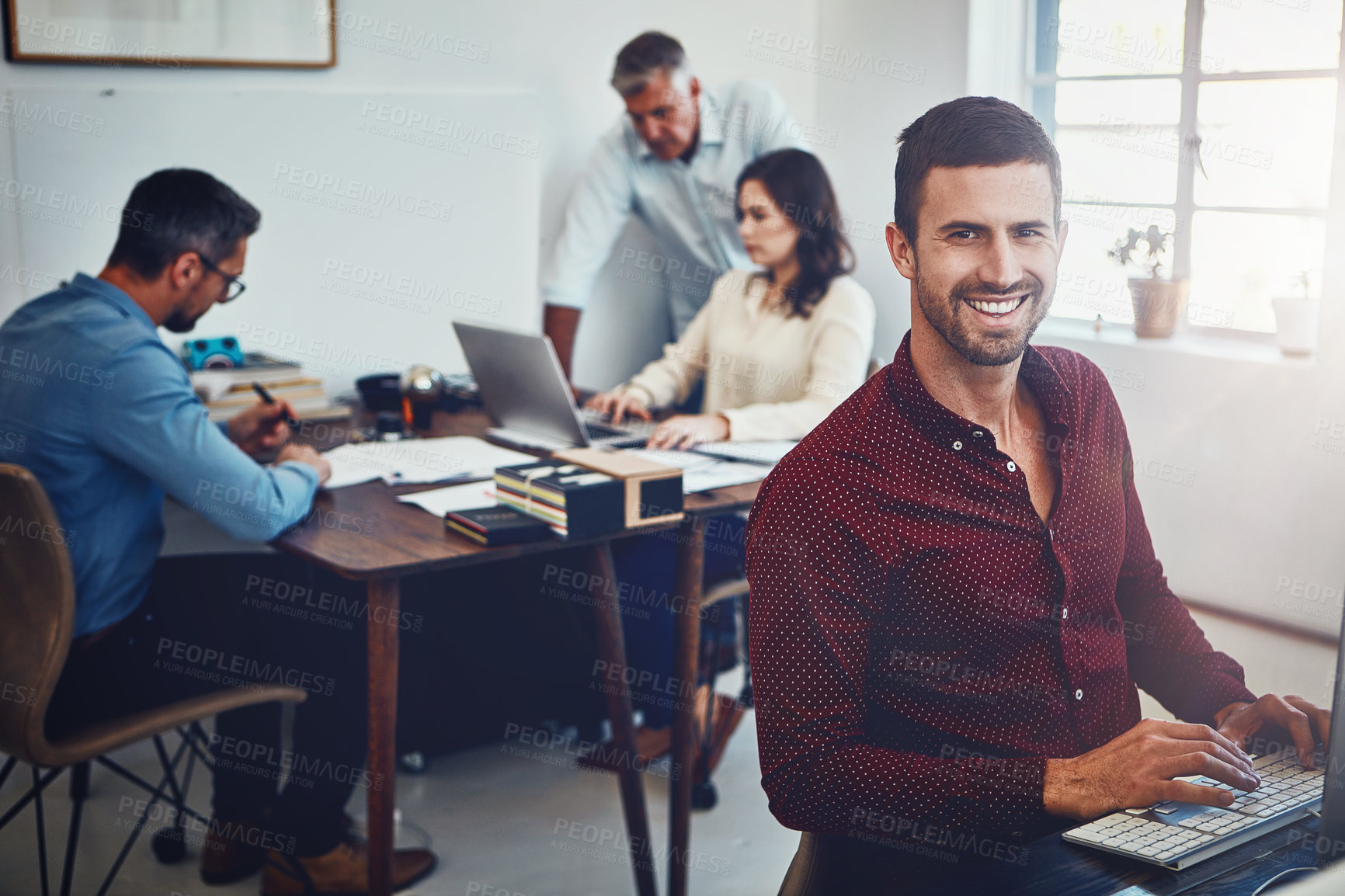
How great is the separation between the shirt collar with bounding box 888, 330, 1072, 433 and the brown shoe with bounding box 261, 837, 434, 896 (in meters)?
1.49

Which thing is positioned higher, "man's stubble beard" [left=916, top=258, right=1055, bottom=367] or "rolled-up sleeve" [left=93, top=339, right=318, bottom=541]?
"man's stubble beard" [left=916, top=258, right=1055, bottom=367]

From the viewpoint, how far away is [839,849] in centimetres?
111

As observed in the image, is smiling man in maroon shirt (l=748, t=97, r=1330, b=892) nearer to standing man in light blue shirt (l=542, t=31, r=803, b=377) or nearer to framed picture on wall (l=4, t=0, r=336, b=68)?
standing man in light blue shirt (l=542, t=31, r=803, b=377)

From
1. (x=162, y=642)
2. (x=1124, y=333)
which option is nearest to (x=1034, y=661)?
(x=162, y=642)

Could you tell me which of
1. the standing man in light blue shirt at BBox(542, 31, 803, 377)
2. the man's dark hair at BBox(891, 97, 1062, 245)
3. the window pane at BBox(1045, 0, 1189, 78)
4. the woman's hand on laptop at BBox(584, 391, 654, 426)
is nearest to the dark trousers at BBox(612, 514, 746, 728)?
the woman's hand on laptop at BBox(584, 391, 654, 426)

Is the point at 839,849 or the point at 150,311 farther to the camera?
the point at 150,311

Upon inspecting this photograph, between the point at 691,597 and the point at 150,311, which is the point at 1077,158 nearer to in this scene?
the point at 691,597

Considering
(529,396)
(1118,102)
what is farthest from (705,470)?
(1118,102)

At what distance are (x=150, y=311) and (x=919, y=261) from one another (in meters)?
1.47

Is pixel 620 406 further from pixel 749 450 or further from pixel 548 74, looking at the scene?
pixel 548 74

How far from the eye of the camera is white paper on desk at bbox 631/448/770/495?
7.13 ft

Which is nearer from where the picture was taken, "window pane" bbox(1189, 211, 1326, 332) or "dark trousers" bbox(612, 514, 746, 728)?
"dark trousers" bbox(612, 514, 746, 728)

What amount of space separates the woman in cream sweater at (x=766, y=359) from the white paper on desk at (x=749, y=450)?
0.02m

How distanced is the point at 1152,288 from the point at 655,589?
5.05 feet
